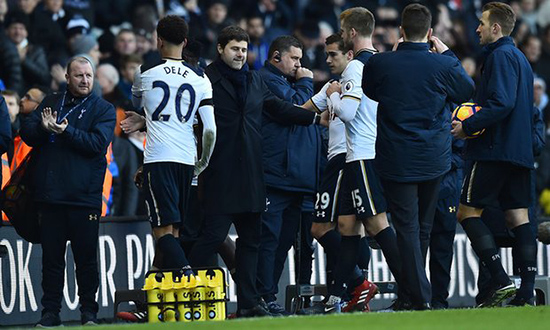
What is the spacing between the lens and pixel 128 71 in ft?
58.7

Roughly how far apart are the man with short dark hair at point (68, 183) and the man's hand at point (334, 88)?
1970mm

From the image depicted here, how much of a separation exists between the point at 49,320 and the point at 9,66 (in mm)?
6014

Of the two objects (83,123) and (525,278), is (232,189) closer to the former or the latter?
(83,123)

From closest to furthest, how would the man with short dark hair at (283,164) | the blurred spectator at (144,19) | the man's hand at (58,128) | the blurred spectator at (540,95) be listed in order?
the man's hand at (58,128) → the man with short dark hair at (283,164) → the blurred spectator at (144,19) → the blurred spectator at (540,95)

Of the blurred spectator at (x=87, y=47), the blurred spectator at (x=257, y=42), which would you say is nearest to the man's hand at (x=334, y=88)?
the blurred spectator at (x=87, y=47)

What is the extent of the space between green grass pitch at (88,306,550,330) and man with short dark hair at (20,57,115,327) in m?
2.08

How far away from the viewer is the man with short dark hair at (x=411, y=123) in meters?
11.3

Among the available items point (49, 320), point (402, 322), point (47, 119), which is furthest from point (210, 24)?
point (402, 322)

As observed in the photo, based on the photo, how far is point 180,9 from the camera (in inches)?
827

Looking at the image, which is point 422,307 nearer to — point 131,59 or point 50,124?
point 50,124

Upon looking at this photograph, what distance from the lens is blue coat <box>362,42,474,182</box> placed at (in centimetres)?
1133

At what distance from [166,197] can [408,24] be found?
243 centimetres

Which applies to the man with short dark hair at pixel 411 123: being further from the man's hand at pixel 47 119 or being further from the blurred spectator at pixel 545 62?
the blurred spectator at pixel 545 62

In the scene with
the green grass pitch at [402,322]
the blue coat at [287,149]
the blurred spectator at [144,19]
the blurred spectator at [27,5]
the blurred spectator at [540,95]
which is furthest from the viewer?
the blurred spectator at [540,95]
